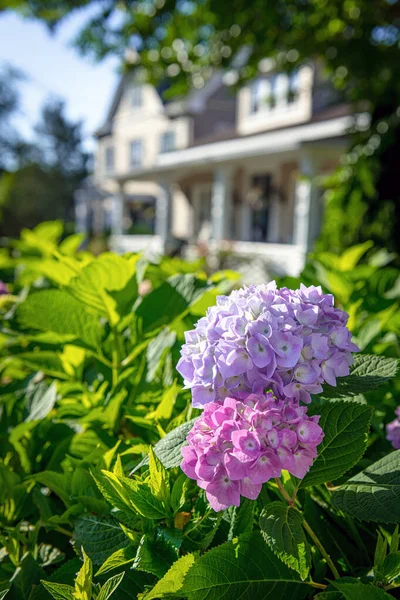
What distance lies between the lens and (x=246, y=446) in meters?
0.84

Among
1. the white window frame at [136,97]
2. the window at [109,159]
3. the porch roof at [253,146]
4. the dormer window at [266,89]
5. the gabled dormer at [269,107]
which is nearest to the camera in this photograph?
the porch roof at [253,146]

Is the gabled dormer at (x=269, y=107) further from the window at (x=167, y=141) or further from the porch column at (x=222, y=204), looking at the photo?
the window at (x=167, y=141)

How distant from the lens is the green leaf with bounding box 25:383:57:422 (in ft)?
4.66

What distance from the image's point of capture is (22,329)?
1.96 m

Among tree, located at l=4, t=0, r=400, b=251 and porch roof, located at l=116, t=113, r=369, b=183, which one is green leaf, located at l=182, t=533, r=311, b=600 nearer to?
tree, located at l=4, t=0, r=400, b=251

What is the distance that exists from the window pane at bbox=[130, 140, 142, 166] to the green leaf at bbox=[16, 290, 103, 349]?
3410cm

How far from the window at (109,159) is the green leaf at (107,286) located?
37.1 metres

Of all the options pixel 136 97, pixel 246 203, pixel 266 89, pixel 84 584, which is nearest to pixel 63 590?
pixel 84 584

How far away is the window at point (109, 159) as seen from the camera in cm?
3741

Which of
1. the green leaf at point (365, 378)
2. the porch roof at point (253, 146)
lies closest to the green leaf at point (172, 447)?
the green leaf at point (365, 378)

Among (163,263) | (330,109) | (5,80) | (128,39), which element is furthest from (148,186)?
(163,263)

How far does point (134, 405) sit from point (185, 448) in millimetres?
578

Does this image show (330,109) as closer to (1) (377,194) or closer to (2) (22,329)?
(1) (377,194)

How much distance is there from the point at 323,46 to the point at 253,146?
10.8 meters
